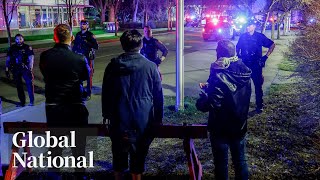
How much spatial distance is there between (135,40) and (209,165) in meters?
2.46

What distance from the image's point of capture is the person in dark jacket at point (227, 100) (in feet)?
12.3

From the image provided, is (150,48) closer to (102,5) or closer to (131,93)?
(131,93)

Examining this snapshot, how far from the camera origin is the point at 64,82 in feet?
13.7

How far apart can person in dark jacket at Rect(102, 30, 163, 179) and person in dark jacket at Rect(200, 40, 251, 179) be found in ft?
1.88

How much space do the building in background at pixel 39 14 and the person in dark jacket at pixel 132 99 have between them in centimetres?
3284

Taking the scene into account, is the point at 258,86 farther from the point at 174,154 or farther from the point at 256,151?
the point at 174,154

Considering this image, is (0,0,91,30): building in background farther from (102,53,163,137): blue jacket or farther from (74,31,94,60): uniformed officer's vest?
(102,53,163,137): blue jacket

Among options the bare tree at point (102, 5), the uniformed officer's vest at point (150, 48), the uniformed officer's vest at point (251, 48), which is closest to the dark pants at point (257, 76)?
the uniformed officer's vest at point (251, 48)

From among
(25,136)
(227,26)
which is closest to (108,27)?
(227,26)

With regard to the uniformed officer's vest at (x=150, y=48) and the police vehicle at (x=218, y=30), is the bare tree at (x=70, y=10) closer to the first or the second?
the police vehicle at (x=218, y=30)

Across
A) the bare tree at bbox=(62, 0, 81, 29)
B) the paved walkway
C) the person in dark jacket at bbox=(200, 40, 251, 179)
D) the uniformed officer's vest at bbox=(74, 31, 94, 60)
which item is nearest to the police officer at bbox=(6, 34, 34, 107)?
the paved walkway

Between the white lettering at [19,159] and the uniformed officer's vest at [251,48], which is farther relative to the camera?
the uniformed officer's vest at [251,48]

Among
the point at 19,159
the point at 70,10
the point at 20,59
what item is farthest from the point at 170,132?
the point at 70,10

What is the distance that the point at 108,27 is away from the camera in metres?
41.0
